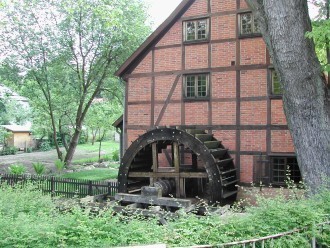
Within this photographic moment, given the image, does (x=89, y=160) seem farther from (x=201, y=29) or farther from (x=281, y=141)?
(x=281, y=141)

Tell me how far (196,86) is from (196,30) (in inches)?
75.5

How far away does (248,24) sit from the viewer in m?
11.6

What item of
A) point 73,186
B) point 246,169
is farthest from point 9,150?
point 246,169

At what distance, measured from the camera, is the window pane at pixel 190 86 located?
12.4 m

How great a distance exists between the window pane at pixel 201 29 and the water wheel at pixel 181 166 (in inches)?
128

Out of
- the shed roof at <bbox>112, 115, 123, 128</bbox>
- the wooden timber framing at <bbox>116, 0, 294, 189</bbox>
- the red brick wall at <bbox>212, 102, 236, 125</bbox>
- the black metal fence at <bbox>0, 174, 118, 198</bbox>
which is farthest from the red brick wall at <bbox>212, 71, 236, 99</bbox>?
the black metal fence at <bbox>0, 174, 118, 198</bbox>

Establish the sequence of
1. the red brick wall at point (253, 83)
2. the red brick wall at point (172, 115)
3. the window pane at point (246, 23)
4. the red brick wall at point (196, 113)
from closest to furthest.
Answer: the red brick wall at point (253, 83)
the window pane at point (246, 23)
the red brick wall at point (196, 113)
the red brick wall at point (172, 115)

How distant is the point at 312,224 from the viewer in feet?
14.5

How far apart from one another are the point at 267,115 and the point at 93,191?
722 cm

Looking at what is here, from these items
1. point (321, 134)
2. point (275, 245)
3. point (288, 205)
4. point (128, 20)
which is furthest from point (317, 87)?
point (128, 20)

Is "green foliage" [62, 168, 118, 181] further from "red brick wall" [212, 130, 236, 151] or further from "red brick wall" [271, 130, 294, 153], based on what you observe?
"red brick wall" [271, 130, 294, 153]

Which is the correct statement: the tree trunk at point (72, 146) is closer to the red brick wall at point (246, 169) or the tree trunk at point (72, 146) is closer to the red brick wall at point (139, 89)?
the red brick wall at point (139, 89)

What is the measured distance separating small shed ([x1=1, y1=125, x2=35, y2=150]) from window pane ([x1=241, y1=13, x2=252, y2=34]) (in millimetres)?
30768

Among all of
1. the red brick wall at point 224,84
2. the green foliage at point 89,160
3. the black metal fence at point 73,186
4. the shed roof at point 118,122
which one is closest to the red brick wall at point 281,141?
the red brick wall at point 224,84
